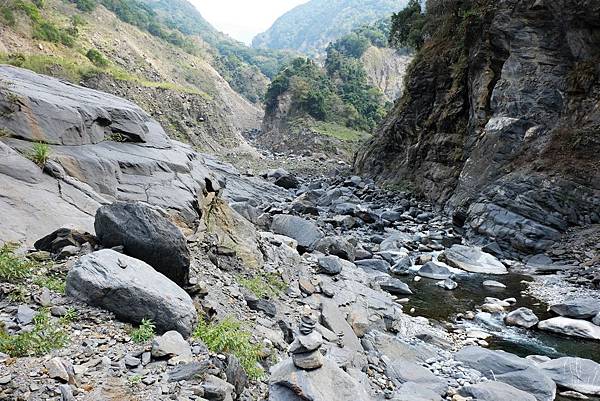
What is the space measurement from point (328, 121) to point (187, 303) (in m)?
59.8

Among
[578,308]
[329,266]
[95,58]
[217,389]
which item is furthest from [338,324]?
[95,58]

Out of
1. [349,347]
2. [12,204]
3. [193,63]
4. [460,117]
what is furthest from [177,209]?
[193,63]

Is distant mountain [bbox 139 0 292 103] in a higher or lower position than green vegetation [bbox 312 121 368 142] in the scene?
higher

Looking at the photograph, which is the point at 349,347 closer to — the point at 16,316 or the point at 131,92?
the point at 16,316

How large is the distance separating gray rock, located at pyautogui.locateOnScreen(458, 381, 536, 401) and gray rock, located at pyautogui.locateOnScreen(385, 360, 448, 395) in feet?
1.14

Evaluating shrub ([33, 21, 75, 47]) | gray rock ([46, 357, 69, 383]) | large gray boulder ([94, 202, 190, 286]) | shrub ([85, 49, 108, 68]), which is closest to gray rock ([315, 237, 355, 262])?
large gray boulder ([94, 202, 190, 286])

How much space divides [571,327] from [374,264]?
18.3ft

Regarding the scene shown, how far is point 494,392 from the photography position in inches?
251

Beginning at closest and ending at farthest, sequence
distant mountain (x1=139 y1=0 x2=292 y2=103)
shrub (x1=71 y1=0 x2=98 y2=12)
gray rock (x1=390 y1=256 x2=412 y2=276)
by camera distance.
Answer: gray rock (x1=390 y1=256 x2=412 y2=276)
shrub (x1=71 y1=0 x2=98 y2=12)
distant mountain (x1=139 y1=0 x2=292 y2=103)

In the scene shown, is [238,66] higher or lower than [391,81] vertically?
lower

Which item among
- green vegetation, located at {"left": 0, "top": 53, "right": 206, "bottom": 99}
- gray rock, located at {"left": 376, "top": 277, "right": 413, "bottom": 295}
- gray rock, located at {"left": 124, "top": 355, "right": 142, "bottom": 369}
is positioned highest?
gray rock, located at {"left": 124, "top": 355, "right": 142, "bottom": 369}

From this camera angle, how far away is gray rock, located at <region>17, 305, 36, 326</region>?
3.96 metres

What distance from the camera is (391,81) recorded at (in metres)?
95.8

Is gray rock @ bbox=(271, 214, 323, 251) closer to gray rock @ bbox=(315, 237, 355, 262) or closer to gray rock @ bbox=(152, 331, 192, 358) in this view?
gray rock @ bbox=(315, 237, 355, 262)
